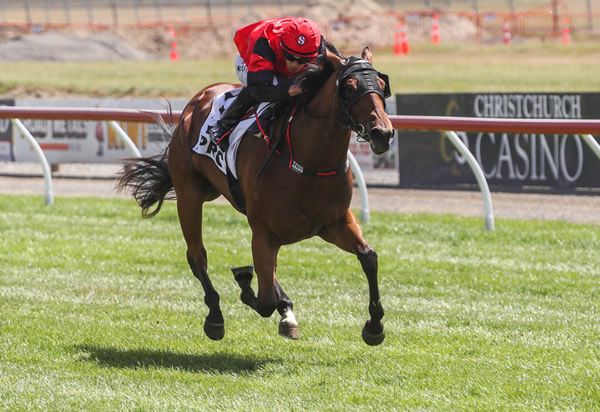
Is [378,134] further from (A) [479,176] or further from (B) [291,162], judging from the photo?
(A) [479,176]

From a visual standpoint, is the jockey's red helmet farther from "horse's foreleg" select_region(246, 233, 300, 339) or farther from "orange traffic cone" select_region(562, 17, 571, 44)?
"orange traffic cone" select_region(562, 17, 571, 44)

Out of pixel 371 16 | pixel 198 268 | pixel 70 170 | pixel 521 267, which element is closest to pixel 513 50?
pixel 371 16

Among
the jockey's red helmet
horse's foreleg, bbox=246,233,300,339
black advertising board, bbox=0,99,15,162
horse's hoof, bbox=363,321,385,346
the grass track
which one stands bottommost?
black advertising board, bbox=0,99,15,162

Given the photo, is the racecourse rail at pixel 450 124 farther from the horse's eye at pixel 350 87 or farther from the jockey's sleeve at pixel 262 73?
the horse's eye at pixel 350 87

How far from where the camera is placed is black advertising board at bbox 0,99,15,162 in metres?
16.5

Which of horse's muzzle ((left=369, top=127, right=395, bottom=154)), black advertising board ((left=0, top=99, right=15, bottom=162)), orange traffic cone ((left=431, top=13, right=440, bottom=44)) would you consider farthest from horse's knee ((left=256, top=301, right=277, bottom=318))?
orange traffic cone ((left=431, top=13, right=440, bottom=44))

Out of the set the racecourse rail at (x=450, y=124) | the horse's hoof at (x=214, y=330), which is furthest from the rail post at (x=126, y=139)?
the horse's hoof at (x=214, y=330)

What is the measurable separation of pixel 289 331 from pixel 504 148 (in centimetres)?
769

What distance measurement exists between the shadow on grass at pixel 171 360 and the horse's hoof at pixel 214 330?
165mm

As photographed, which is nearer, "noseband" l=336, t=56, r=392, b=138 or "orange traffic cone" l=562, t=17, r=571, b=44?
"noseband" l=336, t=56, r=392, b=138

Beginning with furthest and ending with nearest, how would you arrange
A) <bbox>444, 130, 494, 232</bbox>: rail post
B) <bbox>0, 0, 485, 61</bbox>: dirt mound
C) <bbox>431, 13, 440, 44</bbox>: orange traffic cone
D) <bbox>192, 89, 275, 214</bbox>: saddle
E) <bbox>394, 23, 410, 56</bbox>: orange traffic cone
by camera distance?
<bbox>0, 0, 485, 61</bbox>: dirt mound
<bbox>431, 13, 440, 44</bbox>: orange traffic cone
<bbox>394, 23, 410, 56</bbox>: orange traffic cone
<bbox>444, 130, 494, 232</bbox>: rail post
<bbox>192, 89, 275, 214</bbox>: saddle

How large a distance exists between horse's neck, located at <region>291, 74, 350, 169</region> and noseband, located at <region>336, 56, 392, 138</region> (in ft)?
0.52

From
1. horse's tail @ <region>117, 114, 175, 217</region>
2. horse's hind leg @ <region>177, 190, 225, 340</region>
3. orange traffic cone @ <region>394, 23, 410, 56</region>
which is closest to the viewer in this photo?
horse's hind leg @ <region>177, 190, 225, 340</region>

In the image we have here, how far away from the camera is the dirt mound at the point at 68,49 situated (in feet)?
115
